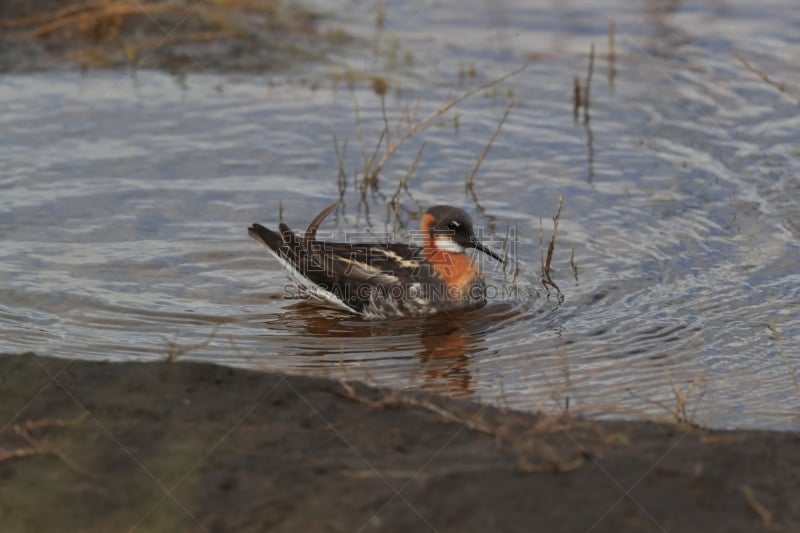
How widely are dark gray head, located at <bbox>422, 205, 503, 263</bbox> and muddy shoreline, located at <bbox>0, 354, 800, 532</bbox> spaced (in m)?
3.32

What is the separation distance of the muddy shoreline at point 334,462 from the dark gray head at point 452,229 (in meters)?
3.32

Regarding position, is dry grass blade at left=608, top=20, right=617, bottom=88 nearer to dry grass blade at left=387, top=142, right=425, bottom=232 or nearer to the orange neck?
dry grass blade at left=387, top=142, right=425, bottom=232

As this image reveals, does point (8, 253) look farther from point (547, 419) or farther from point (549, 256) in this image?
point (547, 419)

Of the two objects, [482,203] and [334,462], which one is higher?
[334,462]

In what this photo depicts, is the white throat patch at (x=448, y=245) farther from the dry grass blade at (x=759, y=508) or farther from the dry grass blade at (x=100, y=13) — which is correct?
the dry grass blade at (x=100, y=13)

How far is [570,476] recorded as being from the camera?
4.91m

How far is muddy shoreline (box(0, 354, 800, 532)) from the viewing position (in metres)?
4.68

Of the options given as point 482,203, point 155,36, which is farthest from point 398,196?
point 155,36

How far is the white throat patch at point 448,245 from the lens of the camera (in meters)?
9.44

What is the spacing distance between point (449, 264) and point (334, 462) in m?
4.37

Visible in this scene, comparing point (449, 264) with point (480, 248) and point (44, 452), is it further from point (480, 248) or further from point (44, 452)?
point (44, 452)

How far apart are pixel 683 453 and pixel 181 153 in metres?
7.63

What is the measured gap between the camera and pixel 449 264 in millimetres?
9422

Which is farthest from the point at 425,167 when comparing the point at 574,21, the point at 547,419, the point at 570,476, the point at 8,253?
the point at 570,476
